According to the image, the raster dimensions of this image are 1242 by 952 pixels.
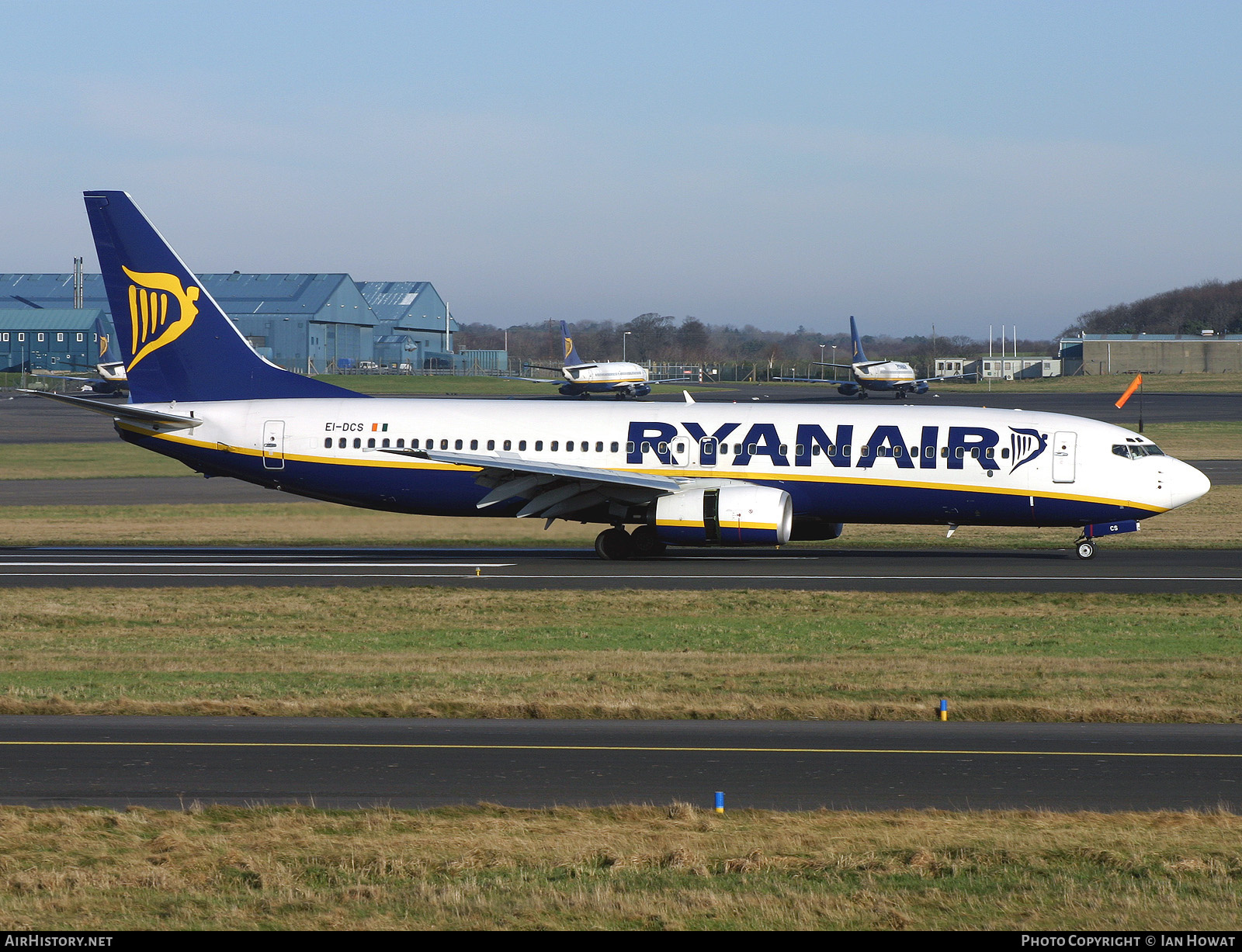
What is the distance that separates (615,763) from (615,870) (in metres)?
4.29

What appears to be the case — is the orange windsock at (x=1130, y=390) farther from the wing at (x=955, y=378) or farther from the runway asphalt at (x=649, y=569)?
the wing at (x=955, y=378)

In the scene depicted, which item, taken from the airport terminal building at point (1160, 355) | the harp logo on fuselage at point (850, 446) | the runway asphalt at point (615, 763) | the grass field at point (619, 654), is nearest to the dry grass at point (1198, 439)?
the harp logo on fuselage at point (850, 446)

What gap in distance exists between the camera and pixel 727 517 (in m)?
33.0

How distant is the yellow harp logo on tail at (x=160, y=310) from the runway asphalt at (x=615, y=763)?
71.6 ft

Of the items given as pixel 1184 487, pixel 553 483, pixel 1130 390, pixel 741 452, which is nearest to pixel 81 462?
pixel 553 483

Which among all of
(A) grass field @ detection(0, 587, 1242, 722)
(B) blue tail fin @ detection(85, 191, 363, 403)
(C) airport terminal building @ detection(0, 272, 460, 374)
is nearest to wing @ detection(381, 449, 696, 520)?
(A) grass field @ detection(0, 587, 1242, 722)

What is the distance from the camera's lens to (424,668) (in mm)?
20688

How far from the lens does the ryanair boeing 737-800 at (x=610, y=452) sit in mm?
33812

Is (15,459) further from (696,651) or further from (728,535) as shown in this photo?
(696,651)

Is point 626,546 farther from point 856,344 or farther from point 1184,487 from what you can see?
point 856,344

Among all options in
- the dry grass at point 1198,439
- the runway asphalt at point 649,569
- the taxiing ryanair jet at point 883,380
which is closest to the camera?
the runway asphalt at point 649,569

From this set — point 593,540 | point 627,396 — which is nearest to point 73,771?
point 593,540

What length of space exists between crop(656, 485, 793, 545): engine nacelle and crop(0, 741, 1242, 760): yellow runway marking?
1717 cm

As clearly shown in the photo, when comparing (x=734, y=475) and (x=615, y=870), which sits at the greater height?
(x=734, y=475)
